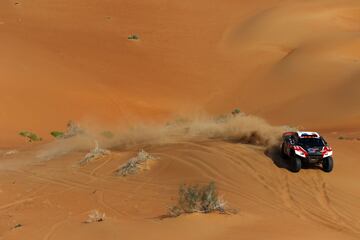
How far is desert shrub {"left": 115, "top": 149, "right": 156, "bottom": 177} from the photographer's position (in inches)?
690

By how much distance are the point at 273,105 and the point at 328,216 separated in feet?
61.7

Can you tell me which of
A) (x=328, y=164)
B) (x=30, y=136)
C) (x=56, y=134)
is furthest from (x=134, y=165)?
(x=56, y=134)

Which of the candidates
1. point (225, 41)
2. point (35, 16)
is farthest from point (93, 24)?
point (225, 41)

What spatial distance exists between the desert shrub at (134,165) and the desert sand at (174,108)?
0.28 meters

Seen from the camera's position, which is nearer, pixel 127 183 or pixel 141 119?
pixel 127 183

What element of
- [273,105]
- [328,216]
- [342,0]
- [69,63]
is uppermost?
[342,0]

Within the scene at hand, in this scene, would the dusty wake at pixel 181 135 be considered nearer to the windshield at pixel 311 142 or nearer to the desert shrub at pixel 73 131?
the desert shrub at pixel 73 131

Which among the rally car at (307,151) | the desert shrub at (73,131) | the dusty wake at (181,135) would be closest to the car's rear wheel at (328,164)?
the rally car at (307,151)

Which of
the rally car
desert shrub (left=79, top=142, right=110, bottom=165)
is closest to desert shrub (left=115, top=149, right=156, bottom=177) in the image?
desert shrub (left=79, top=142, right=110, bottom=165)

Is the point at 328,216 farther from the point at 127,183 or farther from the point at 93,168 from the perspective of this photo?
the point at 93,168

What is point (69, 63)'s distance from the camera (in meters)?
36.1

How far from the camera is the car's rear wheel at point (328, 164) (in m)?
16.1

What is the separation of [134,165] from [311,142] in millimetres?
5222

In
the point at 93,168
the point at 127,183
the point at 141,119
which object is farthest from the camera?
the point at 141,119
